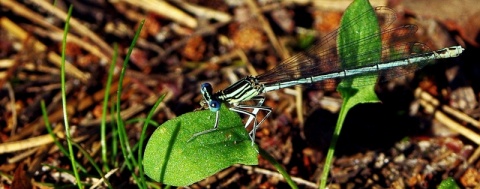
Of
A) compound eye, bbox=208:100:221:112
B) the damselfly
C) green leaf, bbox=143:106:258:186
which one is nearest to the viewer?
green leaf, bbox=143:106:258:186

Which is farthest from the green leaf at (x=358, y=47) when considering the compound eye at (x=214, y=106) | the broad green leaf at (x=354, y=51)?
the compound eye at (x=214, y=106)

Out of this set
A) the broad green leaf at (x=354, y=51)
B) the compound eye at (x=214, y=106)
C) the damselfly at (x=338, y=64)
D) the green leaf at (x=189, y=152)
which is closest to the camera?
the green leaf at (x=189, y=152)

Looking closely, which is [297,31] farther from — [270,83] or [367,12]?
[367,12]

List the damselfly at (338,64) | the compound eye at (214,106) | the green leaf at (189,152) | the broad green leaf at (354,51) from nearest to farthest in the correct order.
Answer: the green leaf at (189,152) → the compound eye at (214,106) → the broad green leaf at (354,51) → the damselfly at (338,64)

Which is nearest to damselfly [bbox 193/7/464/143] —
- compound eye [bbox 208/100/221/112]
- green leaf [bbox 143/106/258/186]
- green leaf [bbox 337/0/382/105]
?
green leaf [bbox 337/0/382/105]

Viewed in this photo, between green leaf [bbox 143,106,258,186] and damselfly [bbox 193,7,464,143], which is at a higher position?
damselfly [bbox 193,7,464,143]

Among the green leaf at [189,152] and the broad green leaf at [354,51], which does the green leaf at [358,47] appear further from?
the green leaf at [189,152]

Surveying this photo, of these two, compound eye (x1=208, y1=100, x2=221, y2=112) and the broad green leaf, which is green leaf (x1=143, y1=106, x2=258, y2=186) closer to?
compound eye (x1=208, y1=100, x2=221, y2=112)

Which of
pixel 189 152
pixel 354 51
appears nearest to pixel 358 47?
pixel 354 51

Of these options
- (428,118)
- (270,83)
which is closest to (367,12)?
(270,83)

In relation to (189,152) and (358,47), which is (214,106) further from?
(358,47)
